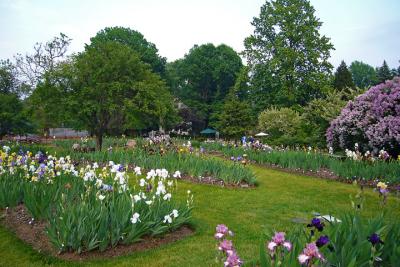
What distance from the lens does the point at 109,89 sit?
1764 centimetres

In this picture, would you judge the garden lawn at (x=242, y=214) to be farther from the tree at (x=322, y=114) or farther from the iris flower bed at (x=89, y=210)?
the tree at (x=322, y=114)

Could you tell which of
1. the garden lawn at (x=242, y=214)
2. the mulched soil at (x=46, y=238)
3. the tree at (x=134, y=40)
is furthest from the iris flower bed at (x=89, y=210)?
the tree at (x=134, y=40)

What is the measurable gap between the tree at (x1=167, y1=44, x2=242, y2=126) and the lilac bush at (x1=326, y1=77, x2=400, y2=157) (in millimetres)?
33748

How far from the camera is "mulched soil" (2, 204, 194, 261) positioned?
18.2ft

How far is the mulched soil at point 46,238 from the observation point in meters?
5.55

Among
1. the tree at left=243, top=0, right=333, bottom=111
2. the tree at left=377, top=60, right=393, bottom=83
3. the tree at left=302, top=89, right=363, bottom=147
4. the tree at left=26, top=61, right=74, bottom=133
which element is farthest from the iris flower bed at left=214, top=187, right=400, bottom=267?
the tree at left=377, top=60, right=393, bottom=83

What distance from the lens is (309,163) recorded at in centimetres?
Result: 1385

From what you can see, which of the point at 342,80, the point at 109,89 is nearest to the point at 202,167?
the point at 109,89

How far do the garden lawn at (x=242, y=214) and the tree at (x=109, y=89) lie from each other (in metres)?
7.60

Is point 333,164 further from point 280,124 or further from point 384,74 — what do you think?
point 384,74

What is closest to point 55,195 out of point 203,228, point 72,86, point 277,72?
point 203,228

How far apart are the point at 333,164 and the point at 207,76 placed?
39.4 meters

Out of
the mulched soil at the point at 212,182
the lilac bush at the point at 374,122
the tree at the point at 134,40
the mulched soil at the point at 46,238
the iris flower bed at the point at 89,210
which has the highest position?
the tree at the point at 134,40

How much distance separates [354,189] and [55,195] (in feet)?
27.9
